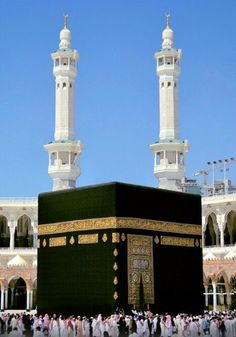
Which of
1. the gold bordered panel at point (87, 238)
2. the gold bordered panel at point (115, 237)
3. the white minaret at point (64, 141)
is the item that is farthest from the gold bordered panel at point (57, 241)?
the white minaret at point (64, 141)

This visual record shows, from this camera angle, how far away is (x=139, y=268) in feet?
42.8

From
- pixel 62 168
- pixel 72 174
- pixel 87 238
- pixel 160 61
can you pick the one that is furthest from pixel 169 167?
pixel 87 238

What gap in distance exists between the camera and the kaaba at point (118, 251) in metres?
12.8

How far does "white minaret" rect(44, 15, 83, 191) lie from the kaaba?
12128 millimetres

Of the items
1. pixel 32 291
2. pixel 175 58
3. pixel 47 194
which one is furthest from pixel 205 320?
pixel 175 58

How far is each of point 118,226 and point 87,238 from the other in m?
0.73

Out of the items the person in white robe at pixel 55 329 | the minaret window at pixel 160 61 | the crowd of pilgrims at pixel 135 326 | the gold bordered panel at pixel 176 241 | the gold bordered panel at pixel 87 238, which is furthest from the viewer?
the minaret window at pixel 160 61

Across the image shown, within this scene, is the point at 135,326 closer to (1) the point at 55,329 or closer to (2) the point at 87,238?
(1) the point at 55,329

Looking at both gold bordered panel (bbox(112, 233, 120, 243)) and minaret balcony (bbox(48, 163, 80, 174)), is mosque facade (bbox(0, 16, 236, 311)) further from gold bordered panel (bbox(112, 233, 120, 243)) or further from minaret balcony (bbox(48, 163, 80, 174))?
gold bordered panel (bbox(112, 233, 120, 243))

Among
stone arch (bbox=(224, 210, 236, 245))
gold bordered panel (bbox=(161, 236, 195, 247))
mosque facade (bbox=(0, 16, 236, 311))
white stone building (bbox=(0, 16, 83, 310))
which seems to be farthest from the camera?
stone arch (bbox=(224, 210, 236, 245))

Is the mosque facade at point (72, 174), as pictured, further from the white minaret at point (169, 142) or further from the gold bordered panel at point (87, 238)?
the gold bordered panel at point (87, 238)

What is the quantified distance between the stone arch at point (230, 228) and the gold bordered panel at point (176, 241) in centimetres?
1205

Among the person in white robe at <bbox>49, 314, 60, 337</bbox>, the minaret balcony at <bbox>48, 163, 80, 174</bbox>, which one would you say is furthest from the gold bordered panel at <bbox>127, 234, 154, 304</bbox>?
the minaret balcony at <bbox>48, 163, 80, 174</bbox>

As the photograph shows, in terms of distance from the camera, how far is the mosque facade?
968 inches
